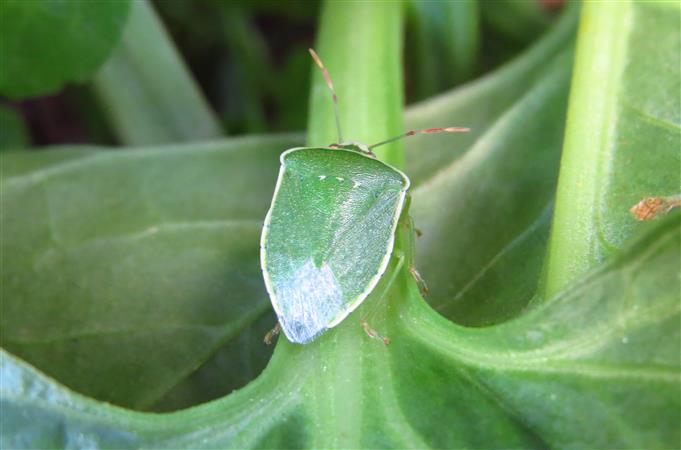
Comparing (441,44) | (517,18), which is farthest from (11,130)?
(517,18)

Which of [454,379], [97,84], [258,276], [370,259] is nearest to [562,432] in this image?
[454,379]

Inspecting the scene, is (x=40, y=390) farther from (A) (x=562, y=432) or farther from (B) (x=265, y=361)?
(A) (x=562, y=432)

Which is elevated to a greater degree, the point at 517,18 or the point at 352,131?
the point at 352,131

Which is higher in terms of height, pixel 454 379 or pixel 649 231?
pixel 649 231

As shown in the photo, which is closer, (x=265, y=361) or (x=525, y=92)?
(x=265, y=361)

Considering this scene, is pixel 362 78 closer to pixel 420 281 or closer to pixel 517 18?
pixel 420 281

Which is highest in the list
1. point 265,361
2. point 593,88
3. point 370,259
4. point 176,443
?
point 593,88

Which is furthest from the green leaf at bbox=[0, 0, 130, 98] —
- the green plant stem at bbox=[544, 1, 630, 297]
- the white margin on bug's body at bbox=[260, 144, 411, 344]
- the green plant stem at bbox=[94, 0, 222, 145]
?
the green plant stem at bbox=[544, 1, 630, 297]
